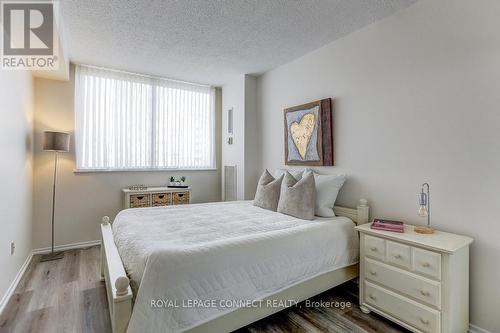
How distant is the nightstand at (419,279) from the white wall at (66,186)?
3.52 metres

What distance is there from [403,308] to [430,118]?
1517mm

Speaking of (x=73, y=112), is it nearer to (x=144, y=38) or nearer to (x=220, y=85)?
(x=144, y=38)

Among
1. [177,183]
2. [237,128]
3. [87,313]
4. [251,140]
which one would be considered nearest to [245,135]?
[251,140]

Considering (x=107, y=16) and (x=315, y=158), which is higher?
(x=107, y=16)

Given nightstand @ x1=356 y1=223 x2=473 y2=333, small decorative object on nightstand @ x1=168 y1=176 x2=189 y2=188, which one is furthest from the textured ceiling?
nightstand @ x1=356 y1=223 x2=473 y2=333

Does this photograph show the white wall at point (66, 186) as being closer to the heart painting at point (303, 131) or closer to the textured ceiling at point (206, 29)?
the textured ceiling at point (206, 29)

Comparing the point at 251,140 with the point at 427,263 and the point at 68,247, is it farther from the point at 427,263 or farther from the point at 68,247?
the point at 68,247

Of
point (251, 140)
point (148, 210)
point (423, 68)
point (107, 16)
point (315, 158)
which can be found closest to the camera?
point (423, 68)

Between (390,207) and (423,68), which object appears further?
(390,207)

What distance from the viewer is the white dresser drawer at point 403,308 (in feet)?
5.63

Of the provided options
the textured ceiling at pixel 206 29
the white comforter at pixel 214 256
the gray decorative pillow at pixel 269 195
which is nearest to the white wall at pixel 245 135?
the textured ceiling at pixel 206 29

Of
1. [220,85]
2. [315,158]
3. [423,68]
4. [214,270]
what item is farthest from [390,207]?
[220,85]

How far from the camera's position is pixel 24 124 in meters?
2.90

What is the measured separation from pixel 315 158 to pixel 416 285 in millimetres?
1670
